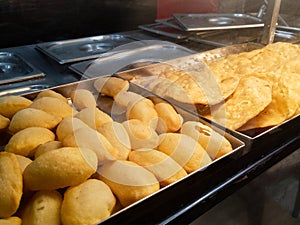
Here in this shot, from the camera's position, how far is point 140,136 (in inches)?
29.9

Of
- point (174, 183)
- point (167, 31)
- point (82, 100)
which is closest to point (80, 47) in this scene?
point (167, 31)

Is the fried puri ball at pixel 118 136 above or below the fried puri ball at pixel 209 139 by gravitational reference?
above

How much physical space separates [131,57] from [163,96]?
2.19 ft

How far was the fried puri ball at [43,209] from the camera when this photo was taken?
573 millimetres

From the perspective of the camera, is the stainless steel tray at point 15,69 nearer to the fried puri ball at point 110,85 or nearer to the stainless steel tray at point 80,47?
the stainless steel tray at point 80,47

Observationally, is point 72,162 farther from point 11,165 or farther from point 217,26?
point 217,26

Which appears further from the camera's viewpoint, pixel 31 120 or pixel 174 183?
pixel 31 120

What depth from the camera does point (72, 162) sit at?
0.61 m

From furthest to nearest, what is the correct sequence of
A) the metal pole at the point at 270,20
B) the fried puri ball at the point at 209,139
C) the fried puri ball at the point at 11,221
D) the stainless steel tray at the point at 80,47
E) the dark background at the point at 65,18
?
1. the dark background at the point at 65,18
2. the metal pole at the point at 270,20
3. the stainless steel tray at the point at 80,47
4. the fried puri ball at the point at 209,139
5. the fried puri ball at the point at 11,221

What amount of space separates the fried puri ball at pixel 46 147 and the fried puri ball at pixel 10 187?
0.07m

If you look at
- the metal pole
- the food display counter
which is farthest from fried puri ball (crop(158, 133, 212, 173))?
the metal pole

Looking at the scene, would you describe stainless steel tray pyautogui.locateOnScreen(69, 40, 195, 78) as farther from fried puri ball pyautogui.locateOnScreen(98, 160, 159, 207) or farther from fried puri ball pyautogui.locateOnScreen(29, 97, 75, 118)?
fried puri ball pyautogui.locateOnScreen(98, 160, 159, 207)

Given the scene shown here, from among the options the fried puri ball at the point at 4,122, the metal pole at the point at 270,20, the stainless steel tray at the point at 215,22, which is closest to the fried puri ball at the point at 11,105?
the fried puri ball at the point at 4,122

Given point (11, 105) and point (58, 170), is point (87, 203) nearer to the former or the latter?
point (58, 170)
